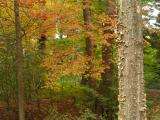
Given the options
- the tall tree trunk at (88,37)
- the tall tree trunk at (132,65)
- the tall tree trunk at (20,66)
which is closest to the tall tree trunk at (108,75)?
the tall tree trunk at (88,37)

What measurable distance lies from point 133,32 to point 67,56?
10.8 meters

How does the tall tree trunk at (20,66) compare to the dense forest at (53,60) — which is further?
the dense forest at (53,60)

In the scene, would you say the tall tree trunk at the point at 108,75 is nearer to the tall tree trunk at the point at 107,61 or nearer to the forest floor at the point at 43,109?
the tall tree trunk at the point at 107,61

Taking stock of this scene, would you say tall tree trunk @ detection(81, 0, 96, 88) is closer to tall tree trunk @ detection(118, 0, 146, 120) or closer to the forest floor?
the forest floor

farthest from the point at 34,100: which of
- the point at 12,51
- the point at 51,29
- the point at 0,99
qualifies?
the point at 51,29

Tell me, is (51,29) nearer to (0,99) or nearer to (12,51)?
(12,51)

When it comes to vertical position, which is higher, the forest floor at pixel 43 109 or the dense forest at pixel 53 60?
the dense forest at pixel 53 60

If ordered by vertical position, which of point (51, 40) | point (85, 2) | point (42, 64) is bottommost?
point (42, 64)

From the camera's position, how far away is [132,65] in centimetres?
341

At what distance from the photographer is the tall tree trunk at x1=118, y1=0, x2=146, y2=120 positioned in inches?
134

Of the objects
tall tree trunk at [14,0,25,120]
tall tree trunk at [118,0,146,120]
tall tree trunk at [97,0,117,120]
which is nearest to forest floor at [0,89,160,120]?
tall tree trunk at [97,0,117,120]

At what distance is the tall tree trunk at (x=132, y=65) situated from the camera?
341 cm

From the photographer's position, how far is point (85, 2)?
14.9 metres

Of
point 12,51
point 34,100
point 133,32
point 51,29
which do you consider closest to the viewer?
point 133,32
